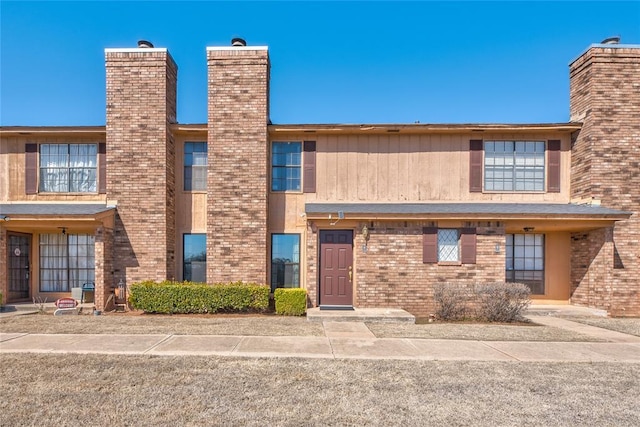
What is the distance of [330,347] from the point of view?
20.0ft

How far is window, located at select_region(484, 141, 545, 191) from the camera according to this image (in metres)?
10.9

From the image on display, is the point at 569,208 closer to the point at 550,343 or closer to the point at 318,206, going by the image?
the point at 550,343

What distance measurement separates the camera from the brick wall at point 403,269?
9.72 m

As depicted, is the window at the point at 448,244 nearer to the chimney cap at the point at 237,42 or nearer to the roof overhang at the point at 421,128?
the roof overhang at the point at 421,128

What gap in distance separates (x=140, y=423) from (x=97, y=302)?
785 centimetres

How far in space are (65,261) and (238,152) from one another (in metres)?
7.01

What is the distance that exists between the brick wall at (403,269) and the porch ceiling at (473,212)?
0.42 metres

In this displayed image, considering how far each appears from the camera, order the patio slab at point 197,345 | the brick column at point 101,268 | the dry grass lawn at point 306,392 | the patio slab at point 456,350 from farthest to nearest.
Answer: the brick column at point 101,268, the patio slab at point 197,345, the patio slab at point 456,350, the dry grass lawn at point 306,392

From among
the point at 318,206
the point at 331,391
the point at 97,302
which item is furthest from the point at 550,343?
the point at 97,302

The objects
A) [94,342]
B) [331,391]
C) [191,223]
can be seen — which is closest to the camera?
[331,391]

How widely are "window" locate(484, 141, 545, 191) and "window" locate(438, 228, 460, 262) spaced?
2.32m

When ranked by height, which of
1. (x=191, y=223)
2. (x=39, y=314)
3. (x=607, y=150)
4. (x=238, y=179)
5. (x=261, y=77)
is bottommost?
(x=39, y=314)

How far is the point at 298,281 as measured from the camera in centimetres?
1072

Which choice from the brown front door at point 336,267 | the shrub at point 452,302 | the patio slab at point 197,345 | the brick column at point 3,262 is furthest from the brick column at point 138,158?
the shrub at point 452,302
